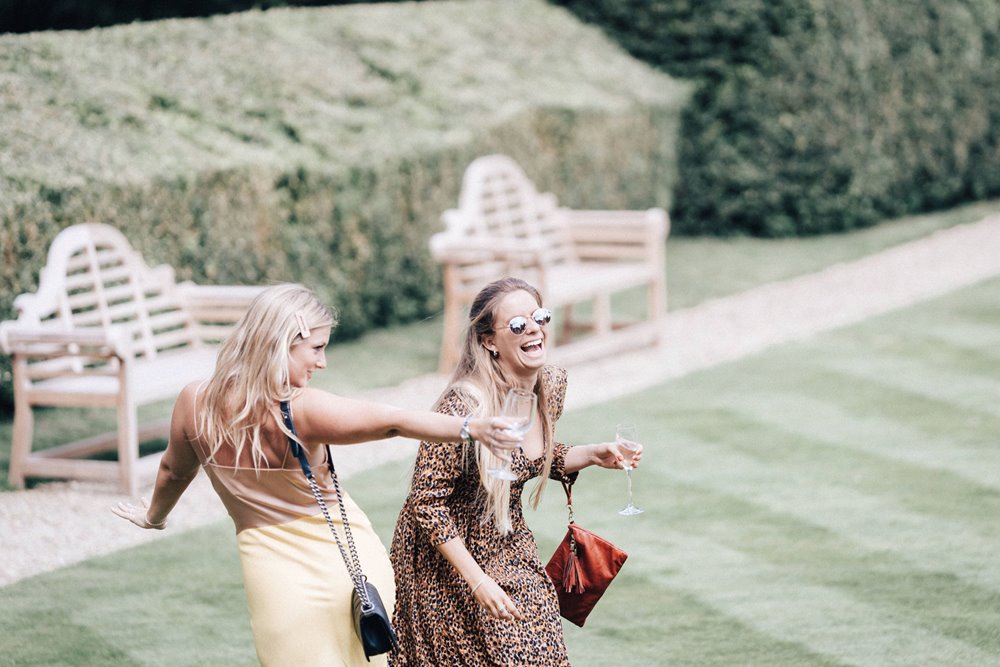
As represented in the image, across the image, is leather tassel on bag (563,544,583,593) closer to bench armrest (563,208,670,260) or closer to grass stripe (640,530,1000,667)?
grass stripe (640,530,1000,667)

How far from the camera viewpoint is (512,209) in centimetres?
1117

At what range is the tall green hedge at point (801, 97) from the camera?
14133 mm

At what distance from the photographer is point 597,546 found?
162 inches

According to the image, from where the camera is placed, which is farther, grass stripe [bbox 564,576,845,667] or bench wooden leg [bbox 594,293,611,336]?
bench wooden leg [bbox 594,293,611,336]

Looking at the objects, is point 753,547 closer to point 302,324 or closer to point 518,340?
point 518,340

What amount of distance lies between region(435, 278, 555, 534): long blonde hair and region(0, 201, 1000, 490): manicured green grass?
11.3 ft

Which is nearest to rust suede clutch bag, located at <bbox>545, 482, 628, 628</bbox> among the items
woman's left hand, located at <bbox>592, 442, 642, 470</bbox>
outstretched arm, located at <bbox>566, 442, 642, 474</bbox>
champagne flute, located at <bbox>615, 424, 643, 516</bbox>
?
outstretched arm, located at <bbox>566, 442, 642, 474</bbox>

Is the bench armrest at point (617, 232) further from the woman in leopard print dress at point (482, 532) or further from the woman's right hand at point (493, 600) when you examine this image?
the woman's right hand at point (493, 600)

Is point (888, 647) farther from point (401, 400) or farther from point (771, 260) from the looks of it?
point (771, 260)

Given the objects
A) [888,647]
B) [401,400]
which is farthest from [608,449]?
[401,400]

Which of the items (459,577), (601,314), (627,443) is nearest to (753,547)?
(627,443)

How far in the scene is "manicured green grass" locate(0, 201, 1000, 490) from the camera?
28.8ft

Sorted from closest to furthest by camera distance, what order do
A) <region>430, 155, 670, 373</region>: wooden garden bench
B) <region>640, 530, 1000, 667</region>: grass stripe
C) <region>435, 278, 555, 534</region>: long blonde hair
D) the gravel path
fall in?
1. <region>435, 278, 555, 534</region>: long blonde hair
2. <region>640, 530, 1000, 667</region>: grass stripe
3. the gravel path
4. <region>430, 155, 670, 373</region>: wooden garden bench

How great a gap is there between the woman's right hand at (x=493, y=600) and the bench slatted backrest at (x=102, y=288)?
14.9 ft
